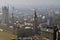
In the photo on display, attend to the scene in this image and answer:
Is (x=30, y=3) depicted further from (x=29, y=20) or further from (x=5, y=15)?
(x=5, y=15)

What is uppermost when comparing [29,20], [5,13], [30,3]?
[30,3]

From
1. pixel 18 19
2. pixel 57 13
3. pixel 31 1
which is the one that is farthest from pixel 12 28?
pixel 57 13

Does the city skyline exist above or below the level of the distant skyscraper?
above

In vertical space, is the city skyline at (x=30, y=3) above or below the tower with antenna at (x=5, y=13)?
above

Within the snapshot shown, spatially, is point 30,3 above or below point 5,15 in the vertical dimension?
above

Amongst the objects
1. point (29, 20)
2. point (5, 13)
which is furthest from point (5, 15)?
point (29, 20)

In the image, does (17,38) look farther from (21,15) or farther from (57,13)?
(57,13)

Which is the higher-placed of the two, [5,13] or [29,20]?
[5,13]

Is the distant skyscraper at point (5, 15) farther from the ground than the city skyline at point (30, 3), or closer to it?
closer to it
